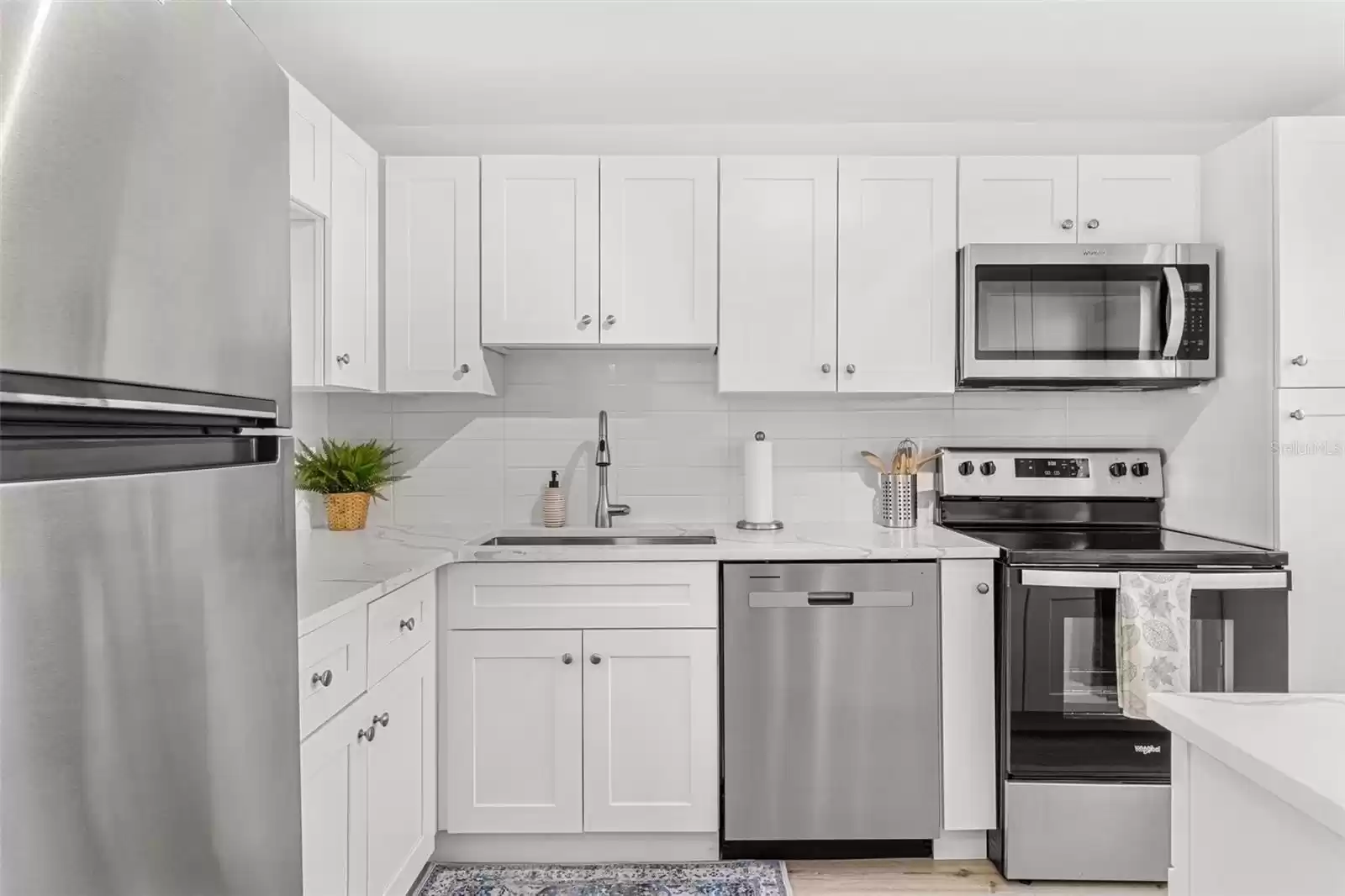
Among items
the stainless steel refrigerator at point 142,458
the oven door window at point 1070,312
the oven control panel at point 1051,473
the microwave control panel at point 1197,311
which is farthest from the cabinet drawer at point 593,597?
the microwave control panel at point 1197,311

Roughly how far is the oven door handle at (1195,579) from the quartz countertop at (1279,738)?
1318 mm

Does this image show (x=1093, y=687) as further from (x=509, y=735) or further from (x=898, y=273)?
(x=509, y=735)

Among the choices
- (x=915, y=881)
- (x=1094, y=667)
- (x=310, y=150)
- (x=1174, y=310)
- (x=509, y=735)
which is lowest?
(x=915, y=881)

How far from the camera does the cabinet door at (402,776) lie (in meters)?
1.83

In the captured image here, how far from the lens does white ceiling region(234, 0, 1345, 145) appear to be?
223 centimetres

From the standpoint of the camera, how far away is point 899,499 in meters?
2.80

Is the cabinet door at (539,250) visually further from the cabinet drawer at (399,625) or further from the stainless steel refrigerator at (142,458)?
the stainless steel refrigerator at (142,458)

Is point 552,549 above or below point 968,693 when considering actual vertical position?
above

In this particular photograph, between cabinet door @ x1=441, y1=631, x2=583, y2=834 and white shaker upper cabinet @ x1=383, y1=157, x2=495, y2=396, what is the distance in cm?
88

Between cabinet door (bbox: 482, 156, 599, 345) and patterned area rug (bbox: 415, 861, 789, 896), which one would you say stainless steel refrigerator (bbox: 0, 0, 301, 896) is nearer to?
patterned area rug (bbox: 415, 861, 789, 896)

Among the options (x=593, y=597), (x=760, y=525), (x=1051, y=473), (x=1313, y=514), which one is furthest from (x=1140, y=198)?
(x=593, y=597)

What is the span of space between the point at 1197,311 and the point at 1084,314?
1.09ft

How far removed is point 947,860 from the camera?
2406mm

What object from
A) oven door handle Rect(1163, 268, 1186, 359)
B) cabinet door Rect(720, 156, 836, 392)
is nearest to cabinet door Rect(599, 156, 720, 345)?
cabinet door Rect(720, 156, 836, 392)
